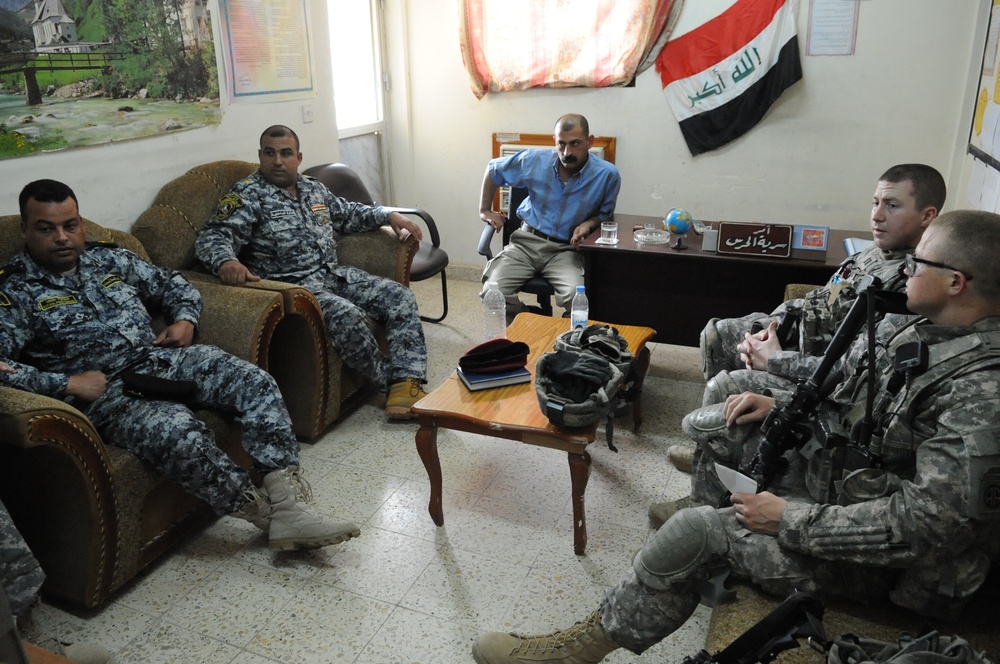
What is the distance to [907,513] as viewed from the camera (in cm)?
134

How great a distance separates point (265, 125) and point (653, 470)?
257 centimetres

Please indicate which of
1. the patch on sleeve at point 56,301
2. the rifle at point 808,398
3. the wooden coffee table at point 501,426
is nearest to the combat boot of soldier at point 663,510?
the wooden coffee table at point 501,426

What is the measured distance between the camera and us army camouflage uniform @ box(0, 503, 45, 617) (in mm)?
1775

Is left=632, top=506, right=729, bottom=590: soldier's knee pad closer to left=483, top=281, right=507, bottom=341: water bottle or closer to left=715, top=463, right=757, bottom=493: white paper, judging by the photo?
left=715, top=463, right=757, bottom=493: white paper

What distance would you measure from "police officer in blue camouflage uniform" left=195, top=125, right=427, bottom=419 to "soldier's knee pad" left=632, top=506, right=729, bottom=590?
5.87ft

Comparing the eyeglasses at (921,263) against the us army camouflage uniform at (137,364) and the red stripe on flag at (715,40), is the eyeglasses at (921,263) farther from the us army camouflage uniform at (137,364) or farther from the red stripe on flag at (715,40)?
the red stripe on flag at (715,40)

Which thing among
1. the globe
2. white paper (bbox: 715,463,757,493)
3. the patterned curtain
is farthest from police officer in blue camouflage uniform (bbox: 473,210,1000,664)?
the patterned curtain

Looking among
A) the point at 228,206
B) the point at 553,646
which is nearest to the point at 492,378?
the point at 553,646

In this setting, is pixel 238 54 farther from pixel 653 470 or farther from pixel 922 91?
pixel 922 91

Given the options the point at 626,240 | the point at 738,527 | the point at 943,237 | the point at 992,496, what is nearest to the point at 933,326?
the point at 943,237

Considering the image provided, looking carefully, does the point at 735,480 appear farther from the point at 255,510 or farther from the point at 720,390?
the point at 255,510

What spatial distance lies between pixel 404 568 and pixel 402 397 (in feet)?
3.32

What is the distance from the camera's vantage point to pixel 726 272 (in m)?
3.20

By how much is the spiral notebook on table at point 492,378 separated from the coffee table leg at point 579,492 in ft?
1.28
